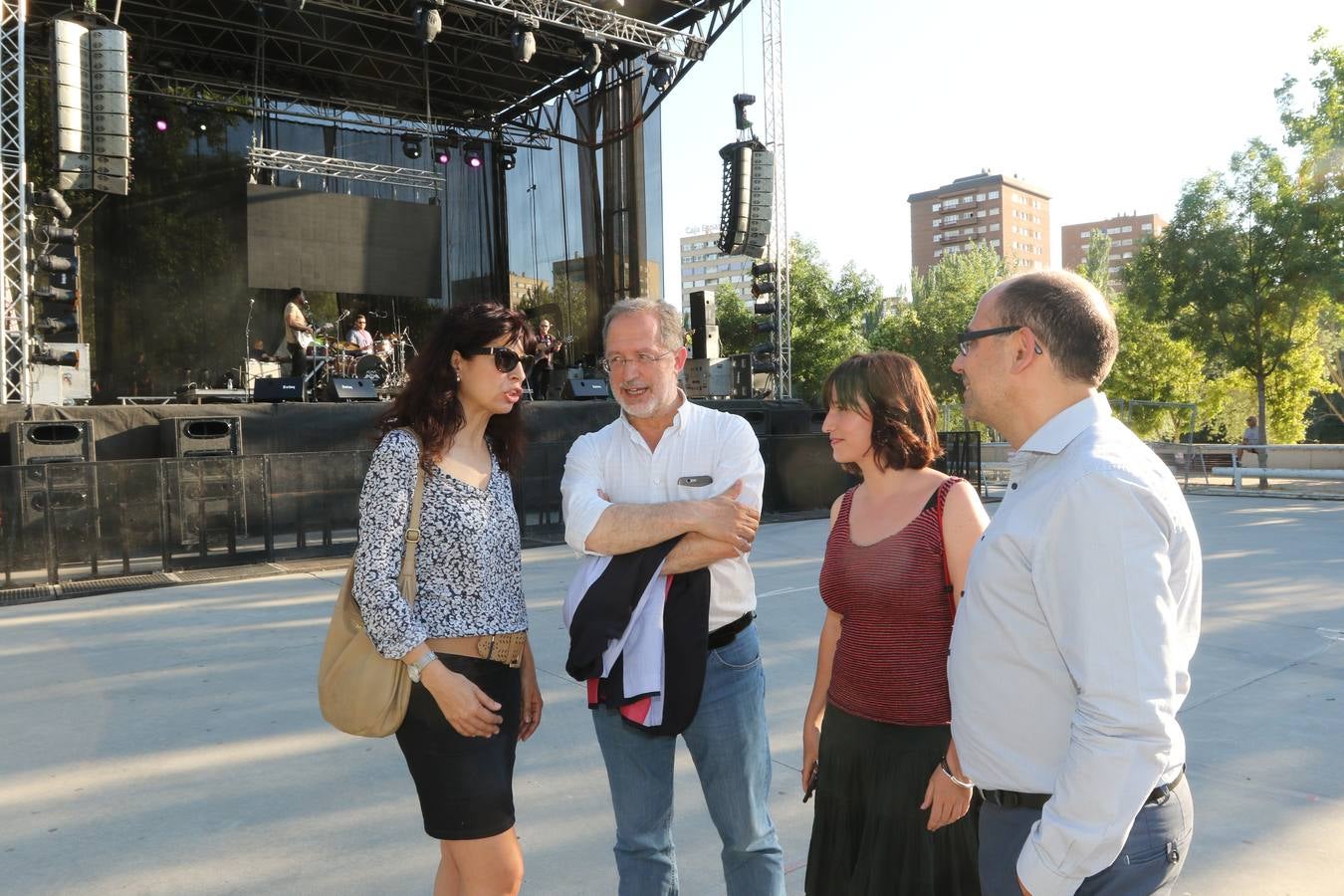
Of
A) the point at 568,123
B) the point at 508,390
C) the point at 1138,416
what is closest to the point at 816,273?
the point at 1138,416

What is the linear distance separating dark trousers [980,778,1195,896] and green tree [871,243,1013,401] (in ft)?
109

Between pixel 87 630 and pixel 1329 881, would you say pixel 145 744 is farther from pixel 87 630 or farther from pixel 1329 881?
pixel 1329 881

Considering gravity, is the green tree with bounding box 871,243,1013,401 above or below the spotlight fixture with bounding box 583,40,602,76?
below

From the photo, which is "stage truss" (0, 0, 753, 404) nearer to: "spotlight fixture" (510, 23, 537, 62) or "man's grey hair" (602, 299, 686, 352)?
"spotlight fixture" (510, 23, 537, 62)

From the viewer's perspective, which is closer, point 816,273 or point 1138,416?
point 1138,416

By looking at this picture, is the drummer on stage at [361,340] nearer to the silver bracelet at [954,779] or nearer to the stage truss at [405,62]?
the stage truss at [405,62]

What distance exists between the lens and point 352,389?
12.9m

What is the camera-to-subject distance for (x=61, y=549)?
8.26 m

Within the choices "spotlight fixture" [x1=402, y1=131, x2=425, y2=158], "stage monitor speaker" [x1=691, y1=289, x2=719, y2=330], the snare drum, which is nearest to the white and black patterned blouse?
→ the snare drum

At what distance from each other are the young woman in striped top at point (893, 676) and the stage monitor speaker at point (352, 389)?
11640 mm

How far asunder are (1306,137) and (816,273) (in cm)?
2116

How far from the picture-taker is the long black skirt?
6.44 feet

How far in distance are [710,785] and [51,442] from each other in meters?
9.34

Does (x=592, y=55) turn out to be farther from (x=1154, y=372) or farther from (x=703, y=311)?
(x=1154, y=372)
